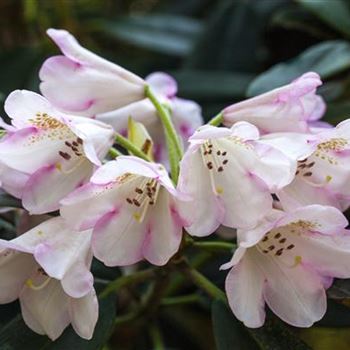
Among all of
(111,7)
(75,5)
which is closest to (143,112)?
(75,5)

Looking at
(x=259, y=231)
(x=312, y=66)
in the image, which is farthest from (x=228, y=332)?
(x=312, y=66)

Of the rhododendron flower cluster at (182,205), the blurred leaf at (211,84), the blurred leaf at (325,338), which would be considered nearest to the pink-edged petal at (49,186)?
the rhododendron flower cluster at (182,205)

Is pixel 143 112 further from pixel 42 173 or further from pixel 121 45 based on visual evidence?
pixel 121 45

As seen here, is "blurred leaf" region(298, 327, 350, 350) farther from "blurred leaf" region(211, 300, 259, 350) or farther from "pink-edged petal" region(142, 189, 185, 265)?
"pink-edged petal" region(142, 189, 185, 265)

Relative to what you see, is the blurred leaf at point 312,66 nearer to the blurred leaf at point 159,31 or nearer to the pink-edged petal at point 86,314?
the blurred leaf at point 159,31

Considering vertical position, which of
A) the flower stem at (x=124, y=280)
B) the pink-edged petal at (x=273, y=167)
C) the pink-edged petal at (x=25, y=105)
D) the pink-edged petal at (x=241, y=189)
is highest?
the pink-edged petal at (x=25, y=105)

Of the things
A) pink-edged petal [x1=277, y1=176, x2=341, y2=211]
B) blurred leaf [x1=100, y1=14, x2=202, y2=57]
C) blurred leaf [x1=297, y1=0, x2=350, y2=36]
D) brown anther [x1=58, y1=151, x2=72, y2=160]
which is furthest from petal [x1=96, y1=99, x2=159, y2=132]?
blurred leaf [x1=100, y1=14, x2=202, y2=57]
